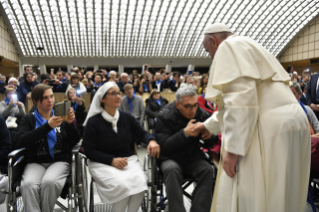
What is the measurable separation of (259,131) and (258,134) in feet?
0.07

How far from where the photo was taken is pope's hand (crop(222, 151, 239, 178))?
1711 mm

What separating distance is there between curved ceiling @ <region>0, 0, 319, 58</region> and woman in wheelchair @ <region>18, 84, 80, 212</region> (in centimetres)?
3078

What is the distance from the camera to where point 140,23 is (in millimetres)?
35156

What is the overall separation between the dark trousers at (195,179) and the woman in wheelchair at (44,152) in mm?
1184

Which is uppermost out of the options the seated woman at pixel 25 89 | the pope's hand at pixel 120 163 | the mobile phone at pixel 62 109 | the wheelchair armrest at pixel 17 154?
the seated woman at pixel 25 89

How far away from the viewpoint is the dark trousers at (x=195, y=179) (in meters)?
2.68

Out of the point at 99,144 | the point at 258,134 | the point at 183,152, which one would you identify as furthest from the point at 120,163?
the point at 258,134

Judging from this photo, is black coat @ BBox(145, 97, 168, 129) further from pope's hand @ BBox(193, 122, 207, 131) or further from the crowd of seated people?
pope's hand @ BBox(193, 122, 207, 131)

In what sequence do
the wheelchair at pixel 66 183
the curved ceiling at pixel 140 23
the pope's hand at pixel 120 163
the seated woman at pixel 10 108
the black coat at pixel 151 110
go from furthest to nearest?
the curved ceiling at pixel 140 23, the black coat at pixel 151 110, the seated woman at pixel 10 108, the pope's hand at pixel 120 163, the wheelchair at pixel 66 183

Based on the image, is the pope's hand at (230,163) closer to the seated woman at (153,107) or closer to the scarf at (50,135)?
the scarf at (50,135)

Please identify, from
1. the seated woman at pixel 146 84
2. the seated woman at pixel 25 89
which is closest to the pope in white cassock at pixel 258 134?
the seated woman at pixel 25 89

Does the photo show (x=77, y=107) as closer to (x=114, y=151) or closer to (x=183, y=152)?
(x=114, y=151)

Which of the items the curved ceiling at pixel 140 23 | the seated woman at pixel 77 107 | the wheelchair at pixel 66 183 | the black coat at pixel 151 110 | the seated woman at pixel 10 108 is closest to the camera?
the wheelchair at pixel 66 183

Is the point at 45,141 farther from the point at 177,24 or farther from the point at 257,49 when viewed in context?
the point at 177,24
